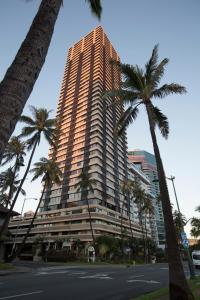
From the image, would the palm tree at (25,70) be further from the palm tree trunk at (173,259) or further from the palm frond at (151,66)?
the palm frond at (151,66)

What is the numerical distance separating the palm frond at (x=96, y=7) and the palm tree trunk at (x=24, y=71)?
161 inches

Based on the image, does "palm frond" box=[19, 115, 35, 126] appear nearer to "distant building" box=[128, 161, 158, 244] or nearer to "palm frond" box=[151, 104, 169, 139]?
"palm frond" box=[151, 104, 169, 139]

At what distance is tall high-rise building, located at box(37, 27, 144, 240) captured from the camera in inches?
3364

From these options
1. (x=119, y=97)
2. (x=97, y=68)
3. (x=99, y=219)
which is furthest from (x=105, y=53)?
(x=119, y=97)

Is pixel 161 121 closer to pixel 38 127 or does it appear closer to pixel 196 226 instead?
pixel 38 127

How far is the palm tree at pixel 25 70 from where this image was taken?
12.4 ft

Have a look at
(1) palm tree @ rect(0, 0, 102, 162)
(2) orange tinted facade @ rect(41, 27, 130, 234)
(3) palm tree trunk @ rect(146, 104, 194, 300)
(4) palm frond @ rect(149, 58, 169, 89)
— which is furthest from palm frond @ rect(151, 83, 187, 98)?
(2) orange tinted facade @ rect(41, 27, 130, 234)

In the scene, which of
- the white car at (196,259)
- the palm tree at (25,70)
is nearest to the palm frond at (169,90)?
the palm tree at (25,70)

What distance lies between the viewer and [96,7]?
30.0 ft

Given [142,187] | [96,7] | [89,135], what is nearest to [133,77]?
[96,7]

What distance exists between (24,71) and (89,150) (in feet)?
306

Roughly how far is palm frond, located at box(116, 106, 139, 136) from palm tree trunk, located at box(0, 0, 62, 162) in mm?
12172

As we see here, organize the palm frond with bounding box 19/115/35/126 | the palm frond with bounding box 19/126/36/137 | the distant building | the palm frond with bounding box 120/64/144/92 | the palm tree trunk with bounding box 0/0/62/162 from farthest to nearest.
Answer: the distant building → the palm frond with bounding box 19/115/35/126 → the palm frond with bounding box 19/126/36/137 → the palm frond with bounding box 120/64/144/92 → the palm tree trunk with bounding box 0/0/62/162

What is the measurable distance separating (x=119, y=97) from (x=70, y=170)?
84.8 m
